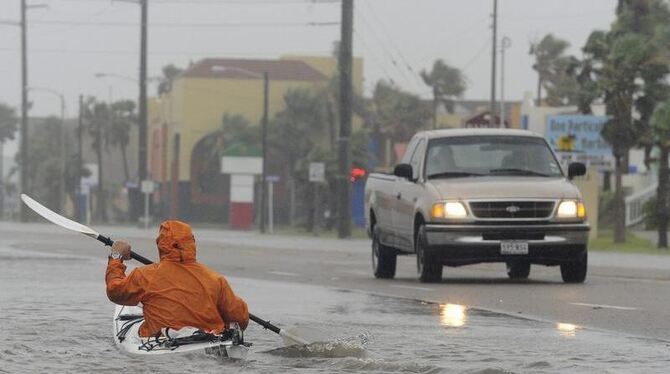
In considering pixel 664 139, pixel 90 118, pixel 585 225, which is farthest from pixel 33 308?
pixel 90 118

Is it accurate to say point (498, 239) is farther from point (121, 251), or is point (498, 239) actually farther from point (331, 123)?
point (331, 123)

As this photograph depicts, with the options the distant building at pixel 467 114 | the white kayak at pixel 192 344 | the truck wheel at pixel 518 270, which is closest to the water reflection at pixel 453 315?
the white kayak at pixel 192 344

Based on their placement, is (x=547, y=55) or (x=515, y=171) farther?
(x=547, y=55)

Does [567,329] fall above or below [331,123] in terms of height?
below

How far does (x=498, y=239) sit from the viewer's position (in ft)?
71.4

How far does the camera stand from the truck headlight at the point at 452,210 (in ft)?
71.3

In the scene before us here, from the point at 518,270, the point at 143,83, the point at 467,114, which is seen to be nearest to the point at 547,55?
the point at 467,114

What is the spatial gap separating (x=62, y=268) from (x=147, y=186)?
1972 inches

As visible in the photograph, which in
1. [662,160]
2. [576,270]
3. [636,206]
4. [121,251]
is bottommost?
[636,206]

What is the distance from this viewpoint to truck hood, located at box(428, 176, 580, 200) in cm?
2167

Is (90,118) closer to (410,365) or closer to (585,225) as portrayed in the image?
(585,225)

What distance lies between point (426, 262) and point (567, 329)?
7402 millimetres

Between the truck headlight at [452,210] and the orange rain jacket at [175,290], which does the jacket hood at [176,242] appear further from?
the truck headlight at [452,210]

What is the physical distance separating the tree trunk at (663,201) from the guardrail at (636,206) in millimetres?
16033
